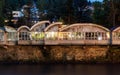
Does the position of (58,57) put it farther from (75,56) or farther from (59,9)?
(59,9)

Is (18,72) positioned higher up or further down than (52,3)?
further down


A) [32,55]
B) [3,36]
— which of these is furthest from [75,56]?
[3,36]

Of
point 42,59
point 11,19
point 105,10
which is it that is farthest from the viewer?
point 11,19

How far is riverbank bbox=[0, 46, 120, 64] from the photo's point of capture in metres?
64.8

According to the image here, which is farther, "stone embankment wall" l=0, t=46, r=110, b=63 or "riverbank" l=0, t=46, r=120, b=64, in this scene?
"stone embankment wall" l=0, t=46, r=110, b=63

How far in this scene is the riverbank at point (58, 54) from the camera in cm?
6475

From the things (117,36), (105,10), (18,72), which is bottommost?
(18,72)

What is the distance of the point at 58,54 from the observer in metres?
65.6

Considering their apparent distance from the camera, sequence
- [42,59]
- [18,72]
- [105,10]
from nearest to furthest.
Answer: [18,72]
[42,59]
[105,10]

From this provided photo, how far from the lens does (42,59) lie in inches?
2569

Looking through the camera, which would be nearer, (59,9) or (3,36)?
(3,36)

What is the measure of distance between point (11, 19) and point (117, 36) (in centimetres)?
2397

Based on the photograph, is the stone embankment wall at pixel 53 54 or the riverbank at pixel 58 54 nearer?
the riverbank at pixel 58 54

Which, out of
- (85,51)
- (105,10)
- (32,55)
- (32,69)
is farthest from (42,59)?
(105,10)
